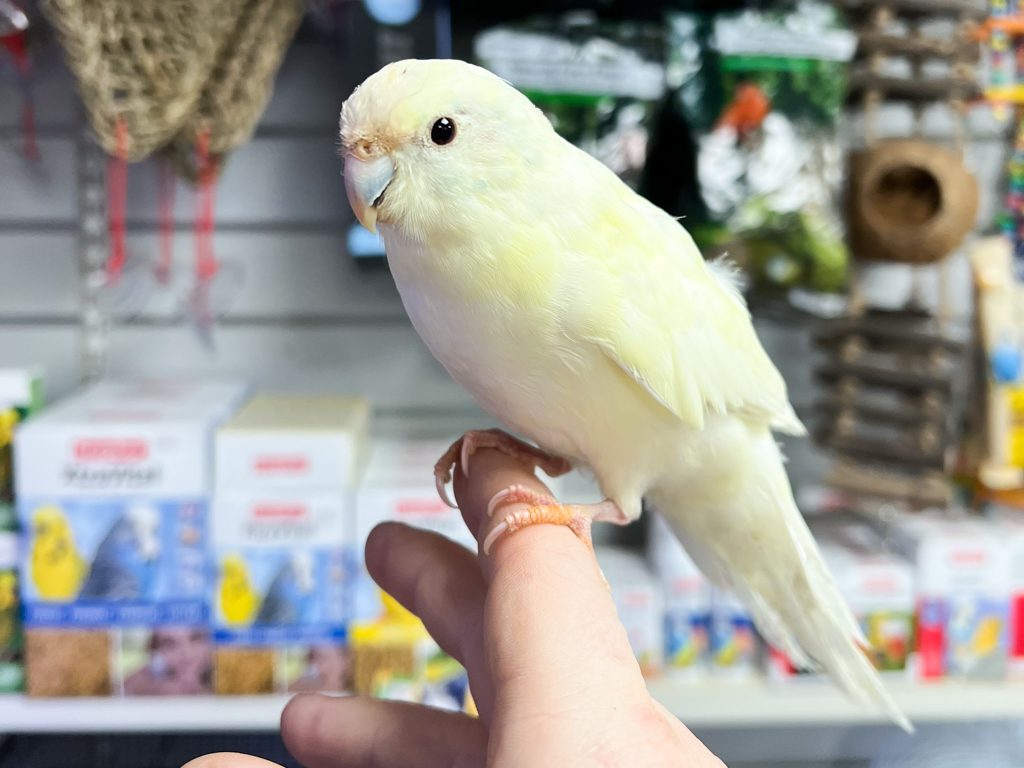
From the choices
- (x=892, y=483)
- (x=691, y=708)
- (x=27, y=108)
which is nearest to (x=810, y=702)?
(x=691, y=708)

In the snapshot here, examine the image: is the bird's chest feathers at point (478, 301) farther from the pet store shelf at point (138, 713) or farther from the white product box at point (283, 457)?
the pet store shelf at point (138, 713)

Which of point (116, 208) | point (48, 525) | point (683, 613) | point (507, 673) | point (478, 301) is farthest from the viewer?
point (116, 208)

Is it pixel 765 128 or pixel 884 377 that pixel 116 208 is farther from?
pixel 884 377

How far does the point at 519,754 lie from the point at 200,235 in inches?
45.9

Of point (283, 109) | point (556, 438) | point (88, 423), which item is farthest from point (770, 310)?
point (88, 423)

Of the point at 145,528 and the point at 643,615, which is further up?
the point at 145,528

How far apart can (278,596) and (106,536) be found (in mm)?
229

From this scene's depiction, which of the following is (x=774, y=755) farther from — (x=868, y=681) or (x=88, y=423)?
(x=88, y=423)

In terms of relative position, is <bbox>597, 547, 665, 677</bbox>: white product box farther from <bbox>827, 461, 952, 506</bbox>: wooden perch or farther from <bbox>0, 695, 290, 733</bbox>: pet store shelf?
<bbox>0, 695, 290, 733</bbox>: pet store shelf

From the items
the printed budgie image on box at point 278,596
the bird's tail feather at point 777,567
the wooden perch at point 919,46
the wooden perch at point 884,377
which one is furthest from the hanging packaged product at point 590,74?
the printed budgie image on box at point 278,596

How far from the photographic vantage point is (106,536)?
3.73 feet

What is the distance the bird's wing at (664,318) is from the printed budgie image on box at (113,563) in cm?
71

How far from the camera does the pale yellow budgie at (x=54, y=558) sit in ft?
3.70

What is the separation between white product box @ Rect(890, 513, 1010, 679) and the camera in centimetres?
121
